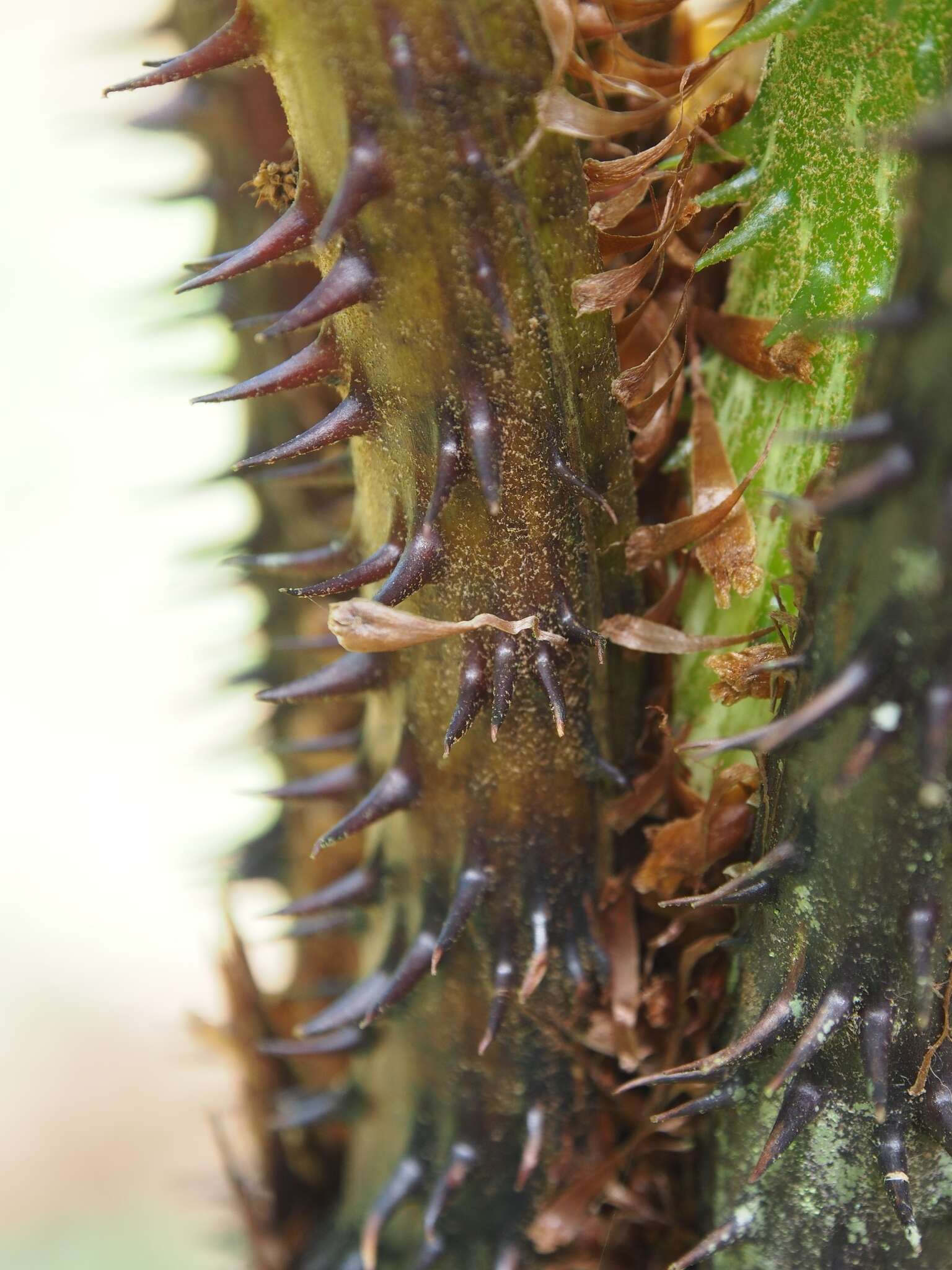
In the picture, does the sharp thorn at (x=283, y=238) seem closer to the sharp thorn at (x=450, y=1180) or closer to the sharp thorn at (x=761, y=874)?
the sharp thorn at (x=761, y=874)

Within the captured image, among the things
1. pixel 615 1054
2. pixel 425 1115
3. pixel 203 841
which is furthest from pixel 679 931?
pixel 203 841

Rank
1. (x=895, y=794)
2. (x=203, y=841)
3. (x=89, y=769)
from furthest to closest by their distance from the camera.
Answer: (x=89, y=769), (x=203, y=841), (x=895, y=794)

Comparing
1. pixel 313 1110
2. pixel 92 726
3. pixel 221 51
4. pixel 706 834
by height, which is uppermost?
pixel 221 51

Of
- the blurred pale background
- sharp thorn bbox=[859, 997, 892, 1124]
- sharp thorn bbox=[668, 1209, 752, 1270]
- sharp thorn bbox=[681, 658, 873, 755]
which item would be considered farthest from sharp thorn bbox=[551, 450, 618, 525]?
the blurred pale background

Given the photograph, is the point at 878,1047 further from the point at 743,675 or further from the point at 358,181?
the point at 358,181

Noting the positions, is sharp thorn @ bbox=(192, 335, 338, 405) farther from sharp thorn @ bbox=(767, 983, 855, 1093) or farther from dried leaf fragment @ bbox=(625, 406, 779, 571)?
sharp thorn @ bbox=(767, 983, 855, 1093)

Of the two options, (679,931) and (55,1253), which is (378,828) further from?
(55,1253)

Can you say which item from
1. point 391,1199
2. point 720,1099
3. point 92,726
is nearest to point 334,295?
point 720,1099
